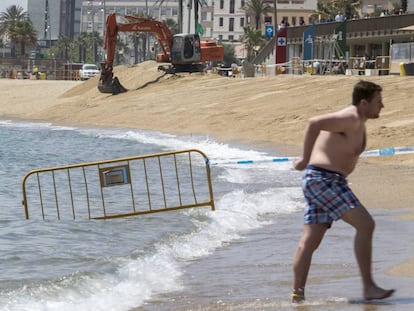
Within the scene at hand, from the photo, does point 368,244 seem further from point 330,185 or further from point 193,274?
point 193,274

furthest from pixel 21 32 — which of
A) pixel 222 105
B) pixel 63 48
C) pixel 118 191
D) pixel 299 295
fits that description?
pixel 299 295

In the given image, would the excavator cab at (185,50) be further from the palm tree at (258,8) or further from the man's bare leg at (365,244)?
the palm tree at (258,8)

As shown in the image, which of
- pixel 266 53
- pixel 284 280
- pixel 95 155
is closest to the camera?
pixel 284 280

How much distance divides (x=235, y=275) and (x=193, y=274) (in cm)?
42

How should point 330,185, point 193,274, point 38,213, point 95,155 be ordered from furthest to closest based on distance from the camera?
point 95,155 → point 38,213 → point 193,274 → point 330,185

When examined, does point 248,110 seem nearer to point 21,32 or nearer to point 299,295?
point 299,295

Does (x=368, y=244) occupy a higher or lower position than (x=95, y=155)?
higher

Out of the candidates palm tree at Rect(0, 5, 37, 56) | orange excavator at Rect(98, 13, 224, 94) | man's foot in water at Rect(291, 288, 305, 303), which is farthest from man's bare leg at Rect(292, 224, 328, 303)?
palm tree at Rect(0, 5, 37, 56)

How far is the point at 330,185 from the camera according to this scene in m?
7.31

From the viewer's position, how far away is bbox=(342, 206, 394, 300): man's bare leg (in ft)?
24.3

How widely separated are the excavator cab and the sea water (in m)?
31.0

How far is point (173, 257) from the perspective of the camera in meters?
10.5

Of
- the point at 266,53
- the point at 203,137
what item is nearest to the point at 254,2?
the point at 266,53

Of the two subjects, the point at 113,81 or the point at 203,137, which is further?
the point at 113,81
